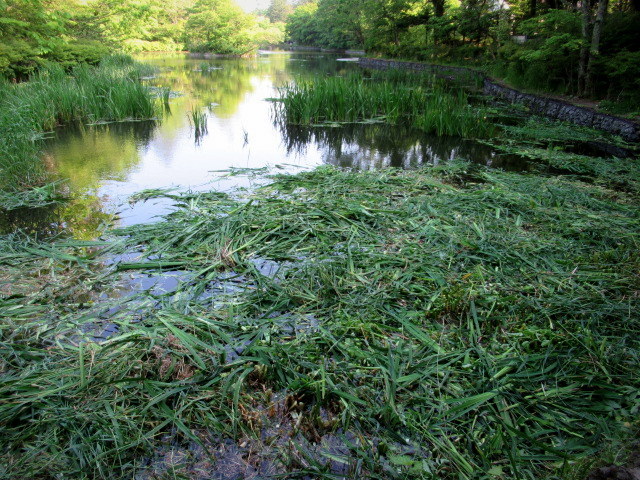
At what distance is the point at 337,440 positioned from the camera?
1518mm

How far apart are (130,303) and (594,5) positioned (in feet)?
41.9

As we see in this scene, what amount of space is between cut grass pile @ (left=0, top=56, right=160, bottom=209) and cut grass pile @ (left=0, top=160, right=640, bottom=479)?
5.15ft

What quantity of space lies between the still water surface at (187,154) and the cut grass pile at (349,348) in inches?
32.4

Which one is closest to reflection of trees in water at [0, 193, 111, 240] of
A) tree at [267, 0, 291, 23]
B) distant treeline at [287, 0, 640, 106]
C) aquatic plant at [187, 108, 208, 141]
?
aquatic plant at [187, 108, 208, 141]

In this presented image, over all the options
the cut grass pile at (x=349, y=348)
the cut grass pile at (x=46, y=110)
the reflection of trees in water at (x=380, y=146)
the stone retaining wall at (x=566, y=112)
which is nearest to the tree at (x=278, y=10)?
the stone retaining wall at (x=566, y=112)

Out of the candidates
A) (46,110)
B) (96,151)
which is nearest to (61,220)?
(96,151)

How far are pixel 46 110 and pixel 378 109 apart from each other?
582 cm

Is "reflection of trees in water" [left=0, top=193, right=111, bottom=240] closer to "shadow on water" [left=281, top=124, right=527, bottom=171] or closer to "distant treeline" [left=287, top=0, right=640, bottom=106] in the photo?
"shadow on water" [left=281, top=124, right=527, bottom=171]

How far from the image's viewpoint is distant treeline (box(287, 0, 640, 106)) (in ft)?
26.0

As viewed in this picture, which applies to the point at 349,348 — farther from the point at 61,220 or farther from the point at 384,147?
the point at 384,147

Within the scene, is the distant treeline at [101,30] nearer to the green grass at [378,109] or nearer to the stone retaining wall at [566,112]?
the green grass at [378,109]

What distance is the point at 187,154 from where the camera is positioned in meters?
5.70

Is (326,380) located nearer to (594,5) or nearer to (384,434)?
(384,434)

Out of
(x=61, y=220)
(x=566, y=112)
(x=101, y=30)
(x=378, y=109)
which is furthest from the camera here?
(x=101, y=30)
